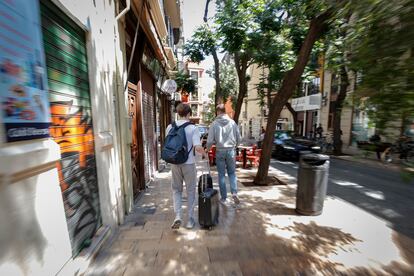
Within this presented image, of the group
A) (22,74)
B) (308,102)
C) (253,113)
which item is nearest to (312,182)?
(22,74)

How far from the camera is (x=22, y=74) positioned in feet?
5.86

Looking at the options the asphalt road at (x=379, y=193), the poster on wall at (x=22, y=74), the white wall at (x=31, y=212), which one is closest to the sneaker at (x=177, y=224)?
the white wall at (x=31, y=212)

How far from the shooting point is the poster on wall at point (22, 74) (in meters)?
1.64

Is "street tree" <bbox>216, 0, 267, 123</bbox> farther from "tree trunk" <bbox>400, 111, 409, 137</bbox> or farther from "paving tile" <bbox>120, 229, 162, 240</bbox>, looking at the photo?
"tree trunk" <bbox>400, 111, 409, 137</bbox>

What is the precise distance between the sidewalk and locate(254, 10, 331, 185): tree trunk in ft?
5.92

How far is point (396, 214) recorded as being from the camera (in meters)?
4.72

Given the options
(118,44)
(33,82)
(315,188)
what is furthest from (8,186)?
(315,188)

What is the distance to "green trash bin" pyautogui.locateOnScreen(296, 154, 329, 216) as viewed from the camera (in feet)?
13.9

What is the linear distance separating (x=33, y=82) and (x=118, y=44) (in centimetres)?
266

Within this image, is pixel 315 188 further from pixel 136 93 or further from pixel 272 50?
pixel 272 50

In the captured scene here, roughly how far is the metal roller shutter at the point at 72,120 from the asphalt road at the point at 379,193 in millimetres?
4190

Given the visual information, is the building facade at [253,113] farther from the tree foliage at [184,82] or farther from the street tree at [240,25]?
the street tree at [240,25]

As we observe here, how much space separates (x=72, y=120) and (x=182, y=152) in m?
1.49

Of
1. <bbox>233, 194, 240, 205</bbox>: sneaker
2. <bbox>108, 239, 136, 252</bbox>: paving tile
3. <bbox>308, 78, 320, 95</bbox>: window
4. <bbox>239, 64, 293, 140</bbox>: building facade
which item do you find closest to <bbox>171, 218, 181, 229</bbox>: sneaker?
<bbox>108, 239, 136, 252</bbox>: paving tile
